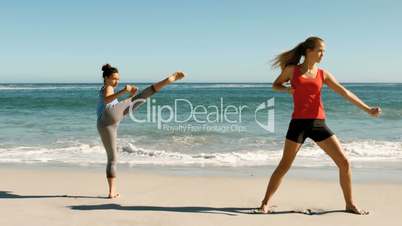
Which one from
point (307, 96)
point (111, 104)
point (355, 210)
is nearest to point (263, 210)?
point (355, 210)

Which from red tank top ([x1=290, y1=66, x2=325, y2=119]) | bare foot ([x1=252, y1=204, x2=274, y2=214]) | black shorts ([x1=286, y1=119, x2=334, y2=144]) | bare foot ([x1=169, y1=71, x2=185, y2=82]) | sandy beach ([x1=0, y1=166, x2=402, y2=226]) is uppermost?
bare foot ([x1=169, y1=71, x2=185, y2=82])

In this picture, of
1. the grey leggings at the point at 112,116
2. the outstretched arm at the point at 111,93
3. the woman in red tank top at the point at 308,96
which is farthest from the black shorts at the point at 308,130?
the outstretched arm at the point at 111,93

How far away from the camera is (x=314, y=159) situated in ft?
27.9

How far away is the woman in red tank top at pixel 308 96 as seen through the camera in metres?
4.33

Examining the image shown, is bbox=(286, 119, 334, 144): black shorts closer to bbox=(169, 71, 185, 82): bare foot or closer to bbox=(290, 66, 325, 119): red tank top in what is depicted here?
bbox=(290, 66, 325, 119): red tank top

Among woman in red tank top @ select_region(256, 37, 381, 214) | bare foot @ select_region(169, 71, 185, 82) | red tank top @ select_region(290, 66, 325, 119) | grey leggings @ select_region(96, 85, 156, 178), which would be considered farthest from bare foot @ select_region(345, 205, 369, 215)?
grey leggings @ select_region(96, 85, 156, 178)

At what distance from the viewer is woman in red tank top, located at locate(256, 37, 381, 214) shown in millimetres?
4332

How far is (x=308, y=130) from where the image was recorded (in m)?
4.38

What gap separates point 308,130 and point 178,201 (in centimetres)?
163

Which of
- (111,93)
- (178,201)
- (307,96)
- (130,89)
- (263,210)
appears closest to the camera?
(307,96)

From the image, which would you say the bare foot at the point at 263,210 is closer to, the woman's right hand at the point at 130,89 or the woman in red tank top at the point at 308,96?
the woman in red tank top at the point at 308,96

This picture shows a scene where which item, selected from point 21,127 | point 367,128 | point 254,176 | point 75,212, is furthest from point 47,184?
point 367,128

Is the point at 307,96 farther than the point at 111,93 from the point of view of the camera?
No

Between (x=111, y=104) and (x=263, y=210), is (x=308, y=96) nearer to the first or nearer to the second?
(x=263, y=210)
